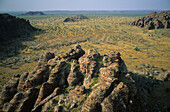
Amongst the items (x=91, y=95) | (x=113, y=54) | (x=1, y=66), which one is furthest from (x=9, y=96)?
(x=1, y=66)

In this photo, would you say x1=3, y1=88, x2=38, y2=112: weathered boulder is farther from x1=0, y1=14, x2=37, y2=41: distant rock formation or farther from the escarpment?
x1=0, y1=14, x2=37, y2=41: distant rock formation

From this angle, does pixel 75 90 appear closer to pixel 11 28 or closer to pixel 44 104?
pixel 44 104

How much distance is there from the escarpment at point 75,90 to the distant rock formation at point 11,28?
190ft

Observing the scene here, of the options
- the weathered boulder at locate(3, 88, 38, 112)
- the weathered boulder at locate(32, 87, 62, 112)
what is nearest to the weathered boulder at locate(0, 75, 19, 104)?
the weathered boulder at locate(3, 88, 38, 112)

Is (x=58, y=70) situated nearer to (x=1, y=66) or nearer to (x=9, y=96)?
(x=9, y=96)

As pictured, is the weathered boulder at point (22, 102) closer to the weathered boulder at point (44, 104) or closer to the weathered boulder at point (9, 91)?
the weathered boulder at point (44, 104)

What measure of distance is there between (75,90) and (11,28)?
76.1 metres

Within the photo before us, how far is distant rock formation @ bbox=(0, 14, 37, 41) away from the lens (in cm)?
6141

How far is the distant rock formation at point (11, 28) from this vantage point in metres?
61.4

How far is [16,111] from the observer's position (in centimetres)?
1144

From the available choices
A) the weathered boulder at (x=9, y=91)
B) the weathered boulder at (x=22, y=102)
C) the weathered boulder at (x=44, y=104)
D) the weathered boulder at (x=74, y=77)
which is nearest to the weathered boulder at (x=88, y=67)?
the weathered boulder at (x=74, y=77)

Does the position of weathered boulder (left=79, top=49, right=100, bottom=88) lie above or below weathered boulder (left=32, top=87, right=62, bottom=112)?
above

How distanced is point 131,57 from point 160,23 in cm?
8006

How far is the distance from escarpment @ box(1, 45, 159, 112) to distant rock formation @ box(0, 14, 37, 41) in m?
58.1
